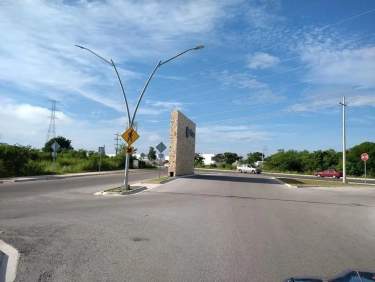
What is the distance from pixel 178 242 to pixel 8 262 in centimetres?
375

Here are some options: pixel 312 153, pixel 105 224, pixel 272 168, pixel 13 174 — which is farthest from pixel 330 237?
pixel 272 168

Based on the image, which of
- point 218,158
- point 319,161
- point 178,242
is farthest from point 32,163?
point 218,158

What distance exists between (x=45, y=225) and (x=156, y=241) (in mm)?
3413

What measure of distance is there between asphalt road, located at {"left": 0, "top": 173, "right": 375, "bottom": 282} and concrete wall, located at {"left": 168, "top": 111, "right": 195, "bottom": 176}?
103 ft

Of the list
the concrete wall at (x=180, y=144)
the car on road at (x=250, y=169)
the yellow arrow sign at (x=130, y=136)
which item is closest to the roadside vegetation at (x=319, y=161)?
the car on road at (x=250, y=169)

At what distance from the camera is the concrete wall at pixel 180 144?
49.9 metres

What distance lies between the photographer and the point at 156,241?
35.3ft

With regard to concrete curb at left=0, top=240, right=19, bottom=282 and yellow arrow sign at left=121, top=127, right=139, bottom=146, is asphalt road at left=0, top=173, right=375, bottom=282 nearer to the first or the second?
concrete curb at left=0, top=240, right=19, bottom=282

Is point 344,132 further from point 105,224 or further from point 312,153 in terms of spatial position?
point 312,153

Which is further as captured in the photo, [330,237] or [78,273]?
[330,237]

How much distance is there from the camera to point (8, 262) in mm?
8273

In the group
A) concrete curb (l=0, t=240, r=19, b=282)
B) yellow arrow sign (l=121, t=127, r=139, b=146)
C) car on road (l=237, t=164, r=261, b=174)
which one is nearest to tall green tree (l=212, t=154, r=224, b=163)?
car on road (l=237, t=164, r=261, b=174)

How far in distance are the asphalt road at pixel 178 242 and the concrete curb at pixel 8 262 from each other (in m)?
0.14

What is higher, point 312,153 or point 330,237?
point 312,153
